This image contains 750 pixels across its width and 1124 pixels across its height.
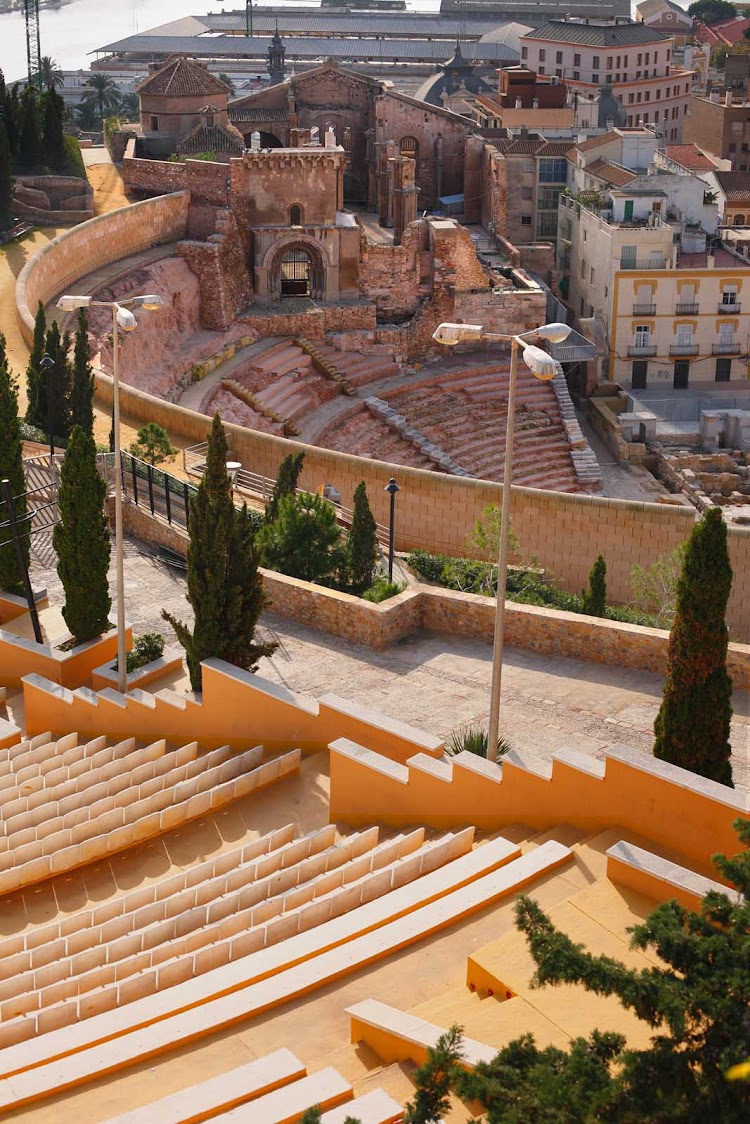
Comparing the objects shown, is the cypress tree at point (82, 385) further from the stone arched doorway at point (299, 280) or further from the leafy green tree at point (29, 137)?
the leafy green tree at point (29, 137)

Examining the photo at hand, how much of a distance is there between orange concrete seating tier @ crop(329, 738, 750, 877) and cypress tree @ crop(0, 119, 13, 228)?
36.7 metres

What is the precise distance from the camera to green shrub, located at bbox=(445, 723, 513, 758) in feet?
55.3

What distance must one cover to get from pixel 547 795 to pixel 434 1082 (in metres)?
6.15

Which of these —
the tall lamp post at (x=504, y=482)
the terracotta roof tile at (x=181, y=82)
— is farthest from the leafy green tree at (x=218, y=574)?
the terracotta roof tile at (x=181, y=82)

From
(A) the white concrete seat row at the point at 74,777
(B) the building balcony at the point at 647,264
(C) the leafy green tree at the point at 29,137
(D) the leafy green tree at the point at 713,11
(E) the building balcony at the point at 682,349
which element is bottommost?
(E) the building balcony at the point at 682,349

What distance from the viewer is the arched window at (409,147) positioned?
205 ft

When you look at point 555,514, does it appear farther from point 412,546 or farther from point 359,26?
point 359,26

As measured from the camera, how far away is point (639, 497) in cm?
4466

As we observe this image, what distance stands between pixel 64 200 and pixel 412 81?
171 ft

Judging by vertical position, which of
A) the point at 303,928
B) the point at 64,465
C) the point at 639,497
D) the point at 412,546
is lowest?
the point at 639,497

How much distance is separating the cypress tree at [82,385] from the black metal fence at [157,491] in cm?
357

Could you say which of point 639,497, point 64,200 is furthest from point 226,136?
point 639,497

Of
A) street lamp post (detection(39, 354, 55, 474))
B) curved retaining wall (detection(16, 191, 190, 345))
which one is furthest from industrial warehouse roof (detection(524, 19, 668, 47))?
street lamp post (detection(39, 354, 55, 474))

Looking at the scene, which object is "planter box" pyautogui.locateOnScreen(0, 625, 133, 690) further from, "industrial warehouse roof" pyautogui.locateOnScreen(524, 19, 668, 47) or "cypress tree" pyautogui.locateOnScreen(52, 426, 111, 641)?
"industrial warehouse roof" pyautogui.locateOnScreen(524, 19, 668, 47)
